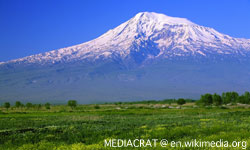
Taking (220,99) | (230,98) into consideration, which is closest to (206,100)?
(220,99)

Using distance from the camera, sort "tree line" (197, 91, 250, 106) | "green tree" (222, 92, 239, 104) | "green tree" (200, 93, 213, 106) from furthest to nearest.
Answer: "green tree" (222, 92, 239, 104) < "tree line" (197, 91, 250, 106) < "green tree" (200, 93, 213, 106)

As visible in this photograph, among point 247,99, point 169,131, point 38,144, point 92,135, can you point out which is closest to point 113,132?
point 92,135

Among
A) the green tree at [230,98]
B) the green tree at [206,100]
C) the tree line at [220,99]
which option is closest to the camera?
the green tree at [206,100]

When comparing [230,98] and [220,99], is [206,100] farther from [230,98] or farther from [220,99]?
[230,98]

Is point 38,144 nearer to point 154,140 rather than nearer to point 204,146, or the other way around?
point 154,140

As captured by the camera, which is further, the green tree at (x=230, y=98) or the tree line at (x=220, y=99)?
the green tree at (x=230, y=98)

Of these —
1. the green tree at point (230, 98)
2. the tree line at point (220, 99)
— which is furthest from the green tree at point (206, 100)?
the green tree at point (230, 98)

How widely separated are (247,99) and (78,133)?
4458 inches

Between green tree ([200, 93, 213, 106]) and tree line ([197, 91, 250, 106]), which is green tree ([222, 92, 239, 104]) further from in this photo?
green tree ([200, 93, 213, 106])

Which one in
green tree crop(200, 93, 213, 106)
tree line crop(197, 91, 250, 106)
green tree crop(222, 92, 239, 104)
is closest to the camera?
green tree crop(200, 93, 213, 106)

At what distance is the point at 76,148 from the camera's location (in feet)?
66.1

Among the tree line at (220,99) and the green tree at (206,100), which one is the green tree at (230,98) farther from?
the green tree at (206,100)

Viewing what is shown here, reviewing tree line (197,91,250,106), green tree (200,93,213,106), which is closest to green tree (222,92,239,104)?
tree line (197,91,250,106)

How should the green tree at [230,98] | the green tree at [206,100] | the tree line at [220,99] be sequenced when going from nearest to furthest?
the green tree at [206,100] < the tree line at [220,99] < the green tree at [230,98]
